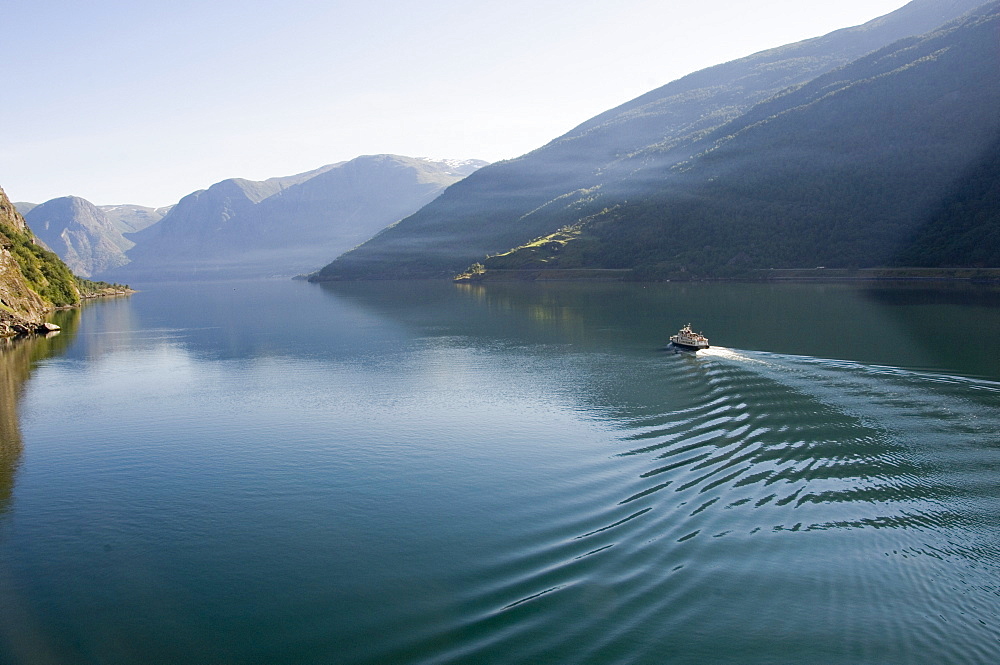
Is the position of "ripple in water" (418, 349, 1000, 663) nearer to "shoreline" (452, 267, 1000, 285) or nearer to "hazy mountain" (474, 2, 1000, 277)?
"shoreline" (452, 267, 1000, 285)

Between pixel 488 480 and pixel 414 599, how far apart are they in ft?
23.9

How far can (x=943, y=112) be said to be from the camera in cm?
12362

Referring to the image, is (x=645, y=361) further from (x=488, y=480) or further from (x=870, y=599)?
(x=870, y=599)

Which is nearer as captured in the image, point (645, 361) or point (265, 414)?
point (265, 414)

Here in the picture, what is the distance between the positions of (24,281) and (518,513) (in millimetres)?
81713

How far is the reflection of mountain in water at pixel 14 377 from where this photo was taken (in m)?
23.1

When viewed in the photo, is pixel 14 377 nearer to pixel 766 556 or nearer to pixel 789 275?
pixel 766 556

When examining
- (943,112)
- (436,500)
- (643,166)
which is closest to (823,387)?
(436,500)

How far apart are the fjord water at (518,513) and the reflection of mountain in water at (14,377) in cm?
36

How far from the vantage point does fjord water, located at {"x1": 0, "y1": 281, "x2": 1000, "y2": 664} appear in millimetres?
12250

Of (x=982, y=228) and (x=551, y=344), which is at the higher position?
(x=982, y=228)

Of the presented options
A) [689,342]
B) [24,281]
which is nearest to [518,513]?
[689,342]

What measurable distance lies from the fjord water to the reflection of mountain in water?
0.36 metres

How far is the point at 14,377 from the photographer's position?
42188 millimetres
